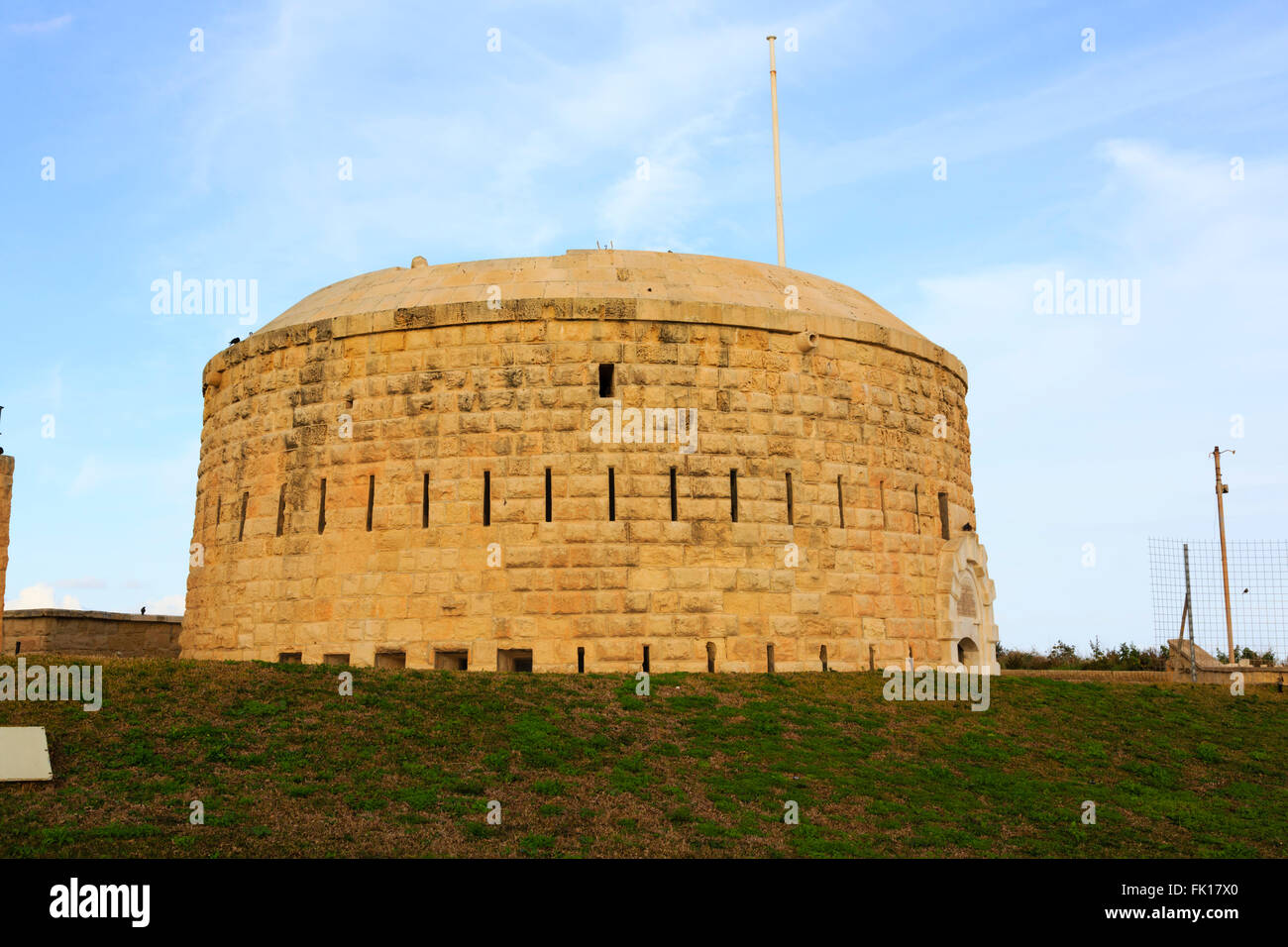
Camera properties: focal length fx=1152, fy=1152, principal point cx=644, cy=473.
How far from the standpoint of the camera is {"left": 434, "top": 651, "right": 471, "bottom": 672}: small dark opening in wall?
59.7ft

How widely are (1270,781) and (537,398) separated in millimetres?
11867

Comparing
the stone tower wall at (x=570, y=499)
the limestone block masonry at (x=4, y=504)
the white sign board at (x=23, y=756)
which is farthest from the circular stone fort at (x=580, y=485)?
the white sign board at (x=23, y=756)

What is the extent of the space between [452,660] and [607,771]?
5.95 metres

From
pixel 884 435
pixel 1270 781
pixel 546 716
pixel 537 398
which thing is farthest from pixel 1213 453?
pixel 546 716

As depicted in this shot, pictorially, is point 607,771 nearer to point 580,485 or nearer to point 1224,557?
point 580,485

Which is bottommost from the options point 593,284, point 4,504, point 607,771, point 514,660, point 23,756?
point 607,771

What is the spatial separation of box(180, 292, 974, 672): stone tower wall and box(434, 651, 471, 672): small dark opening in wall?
0.19 m

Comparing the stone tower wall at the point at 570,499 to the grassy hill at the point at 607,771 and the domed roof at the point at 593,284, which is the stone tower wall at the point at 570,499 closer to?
the domed roof at the point at 593,284

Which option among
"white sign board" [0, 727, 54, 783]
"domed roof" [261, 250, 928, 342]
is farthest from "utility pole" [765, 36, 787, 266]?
"white sign board" [0, 727, 54, 783]

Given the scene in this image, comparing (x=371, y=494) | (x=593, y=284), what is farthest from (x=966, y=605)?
(x=371, y=494)

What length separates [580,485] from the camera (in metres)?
18.3

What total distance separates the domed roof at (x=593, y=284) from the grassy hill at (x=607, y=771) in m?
6.57

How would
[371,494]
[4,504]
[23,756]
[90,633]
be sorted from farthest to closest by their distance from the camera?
[90,633], [371,494], [4,504], [23,756]

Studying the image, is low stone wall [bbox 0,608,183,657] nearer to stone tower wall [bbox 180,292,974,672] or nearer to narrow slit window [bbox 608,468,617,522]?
stone tower wall [bbox 180,292,974,672]
